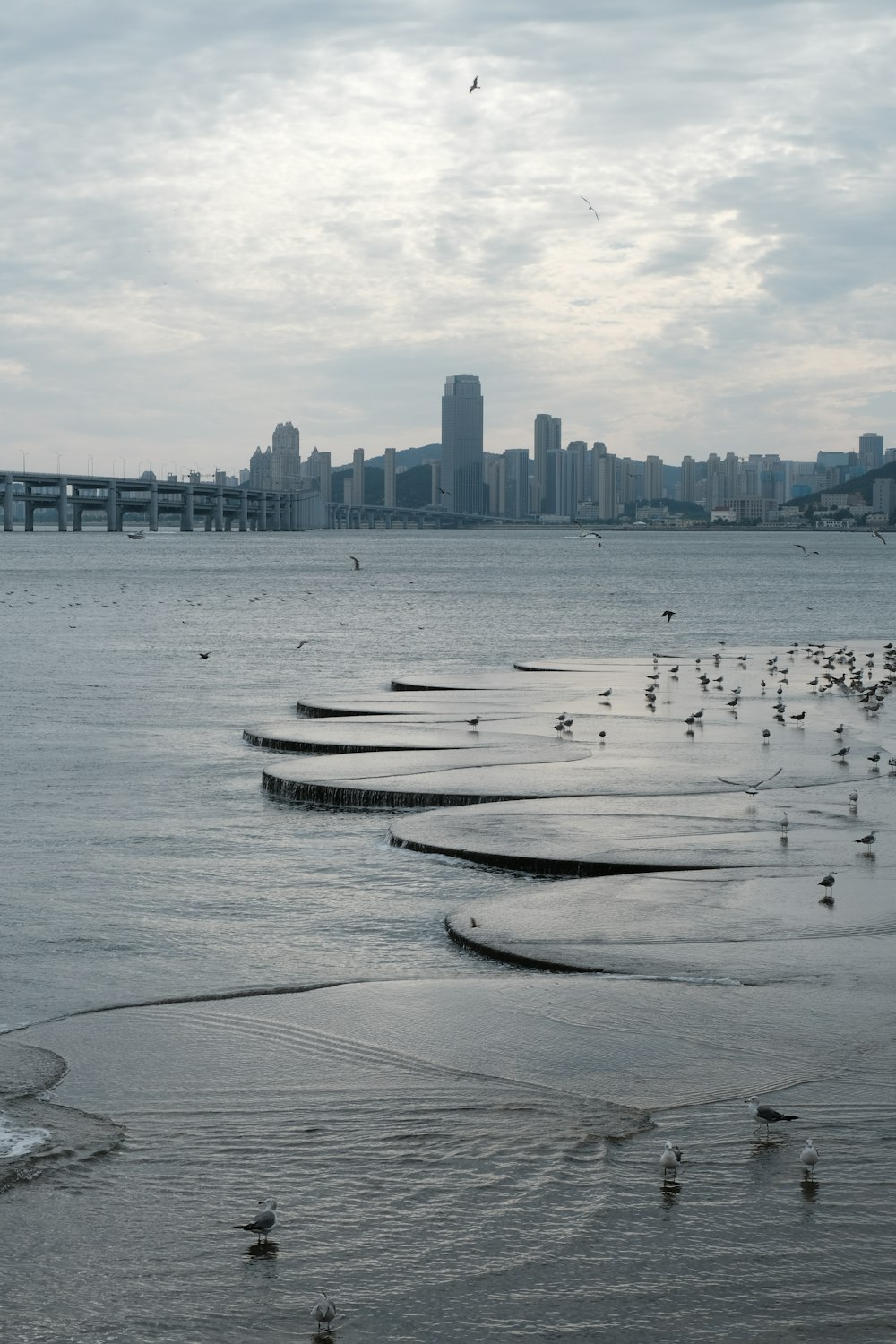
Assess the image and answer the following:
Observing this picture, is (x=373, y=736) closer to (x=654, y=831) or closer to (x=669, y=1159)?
(x=654, y=831)

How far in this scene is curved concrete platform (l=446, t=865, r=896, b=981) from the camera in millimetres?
11789

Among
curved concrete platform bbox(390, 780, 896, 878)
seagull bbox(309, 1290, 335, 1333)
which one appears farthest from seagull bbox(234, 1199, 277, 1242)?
curved concrete platform bbox(390, 780, 896, 878)

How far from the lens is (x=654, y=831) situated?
1636 cm

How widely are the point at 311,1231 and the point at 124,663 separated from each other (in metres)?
35.2

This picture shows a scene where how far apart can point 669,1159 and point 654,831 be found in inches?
333

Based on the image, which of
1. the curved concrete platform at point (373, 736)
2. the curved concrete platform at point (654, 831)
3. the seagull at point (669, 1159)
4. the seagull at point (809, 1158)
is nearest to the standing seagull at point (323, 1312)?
the seagull at point (669, 1159)

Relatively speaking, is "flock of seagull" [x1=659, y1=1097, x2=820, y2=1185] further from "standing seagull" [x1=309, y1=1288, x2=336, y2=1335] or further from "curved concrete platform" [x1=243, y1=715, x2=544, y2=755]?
"curved concrete platform" [x1=243, y1=715, x2=544, y2=755]

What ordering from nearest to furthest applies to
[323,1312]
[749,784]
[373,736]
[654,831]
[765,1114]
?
[323,1312] < [765,1114] < [654,831] < [749,784] < [373,736]

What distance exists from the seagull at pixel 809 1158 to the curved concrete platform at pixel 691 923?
10.9 feet

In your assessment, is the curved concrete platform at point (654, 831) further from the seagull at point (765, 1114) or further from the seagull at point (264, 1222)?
the seagull at point (264, 1222)

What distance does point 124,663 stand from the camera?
4178 centimetres

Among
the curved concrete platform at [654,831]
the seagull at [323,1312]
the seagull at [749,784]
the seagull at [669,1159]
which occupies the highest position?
the seagull at [749,784]

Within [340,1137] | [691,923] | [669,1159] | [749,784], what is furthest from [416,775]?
[669,1159]

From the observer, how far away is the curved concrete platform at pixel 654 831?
15031 mm
